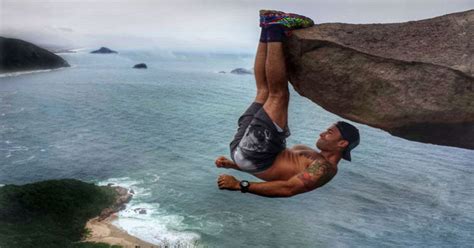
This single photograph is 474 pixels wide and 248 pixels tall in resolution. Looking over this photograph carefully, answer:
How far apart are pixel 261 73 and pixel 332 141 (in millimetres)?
1248

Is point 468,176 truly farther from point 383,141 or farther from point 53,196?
point 53,196

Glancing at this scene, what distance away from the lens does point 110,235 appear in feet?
95.2

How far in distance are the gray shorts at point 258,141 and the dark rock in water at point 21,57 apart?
32527mm

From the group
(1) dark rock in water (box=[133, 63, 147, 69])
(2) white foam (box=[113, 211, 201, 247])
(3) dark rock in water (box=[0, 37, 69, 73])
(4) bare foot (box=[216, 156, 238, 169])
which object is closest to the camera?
(4) bare foot (box=[216, 156, 238, 169])

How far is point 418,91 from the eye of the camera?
581 cm

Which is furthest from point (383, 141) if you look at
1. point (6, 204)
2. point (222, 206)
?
point (6, 204)

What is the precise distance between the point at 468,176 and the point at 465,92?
35.0m

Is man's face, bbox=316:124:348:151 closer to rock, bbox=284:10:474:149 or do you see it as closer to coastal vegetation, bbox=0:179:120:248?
rock, bbox=284:10:474:149

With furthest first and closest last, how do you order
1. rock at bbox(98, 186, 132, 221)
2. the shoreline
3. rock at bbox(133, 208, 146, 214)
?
rock at bbox(133, 208, 146, 214)
rock at bbox(98, 186, 132, 221)
the shoreline

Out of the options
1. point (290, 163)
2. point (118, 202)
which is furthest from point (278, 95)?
point (118, 202)

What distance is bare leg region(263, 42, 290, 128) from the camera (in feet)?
19.6

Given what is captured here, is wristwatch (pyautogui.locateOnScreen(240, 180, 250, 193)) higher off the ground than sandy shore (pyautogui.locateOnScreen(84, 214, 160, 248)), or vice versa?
wristwatch (pyautogui.locateOnScreen(240, 180, 250, 193))

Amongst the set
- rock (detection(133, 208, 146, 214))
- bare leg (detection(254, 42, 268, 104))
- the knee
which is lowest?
rock (detection(133, 208, 146, 214))

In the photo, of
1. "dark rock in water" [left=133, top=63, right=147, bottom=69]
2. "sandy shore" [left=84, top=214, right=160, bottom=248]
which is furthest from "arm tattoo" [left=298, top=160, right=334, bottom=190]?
"dark rock in water" [left=133, top=63, right=147, bottom=69]
